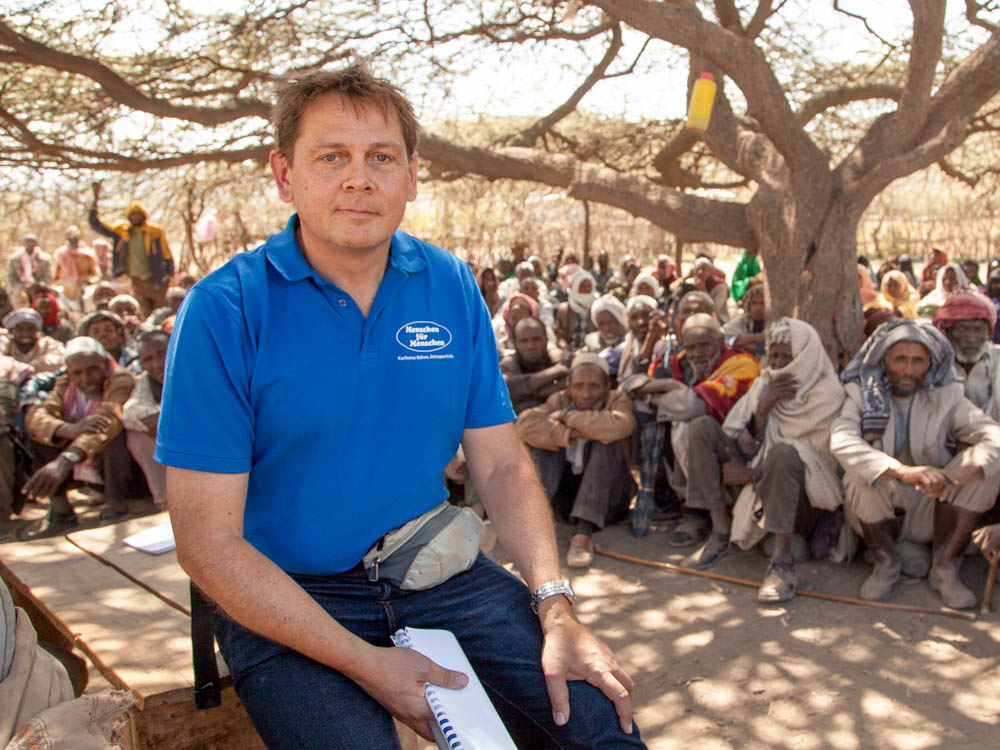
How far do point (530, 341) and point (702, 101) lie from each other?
6.14ft

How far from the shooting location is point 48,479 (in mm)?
5297

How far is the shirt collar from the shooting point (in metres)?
1.80

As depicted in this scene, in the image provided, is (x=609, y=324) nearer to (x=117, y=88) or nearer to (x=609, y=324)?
(x=609, y=324)

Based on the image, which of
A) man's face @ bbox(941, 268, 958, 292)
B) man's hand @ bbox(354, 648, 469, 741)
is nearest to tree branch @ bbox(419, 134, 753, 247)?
man's face @ bbox(941, 268, 958, 292)

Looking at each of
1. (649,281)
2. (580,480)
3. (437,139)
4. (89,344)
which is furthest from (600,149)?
(89,344)

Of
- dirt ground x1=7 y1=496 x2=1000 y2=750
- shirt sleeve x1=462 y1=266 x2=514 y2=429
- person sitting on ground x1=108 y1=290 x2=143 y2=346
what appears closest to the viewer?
shirt sleeve x1=462 y1=266 x2=514 y2=429

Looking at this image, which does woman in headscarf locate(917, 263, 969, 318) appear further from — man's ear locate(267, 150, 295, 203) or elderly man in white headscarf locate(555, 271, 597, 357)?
man's ear locate(267, 150, 295, 203)

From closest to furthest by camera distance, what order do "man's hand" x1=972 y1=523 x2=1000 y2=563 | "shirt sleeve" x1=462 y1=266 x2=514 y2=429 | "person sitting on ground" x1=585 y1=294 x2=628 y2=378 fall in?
"shirt sleeve" x1=462 y1=266 x2=514 y2=429
"man's hand" x1=972 y1=523 x2=1000 y2=563
"person sitting on ground" x1=585 y1=294 x2=628 y2=378

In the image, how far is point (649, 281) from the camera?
30.6 feet

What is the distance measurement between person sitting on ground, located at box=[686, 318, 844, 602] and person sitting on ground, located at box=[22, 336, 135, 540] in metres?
3.70

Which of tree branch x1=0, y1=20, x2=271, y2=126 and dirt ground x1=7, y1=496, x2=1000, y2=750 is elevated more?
tree branch x1=0, y1=20, x2=271, y2=126

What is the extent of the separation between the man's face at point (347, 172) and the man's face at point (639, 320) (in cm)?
452

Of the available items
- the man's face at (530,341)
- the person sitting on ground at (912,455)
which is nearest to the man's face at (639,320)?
the man's face at (530,341)

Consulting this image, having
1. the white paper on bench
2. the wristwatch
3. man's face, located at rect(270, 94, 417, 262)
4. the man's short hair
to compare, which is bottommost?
the white paper on bench
